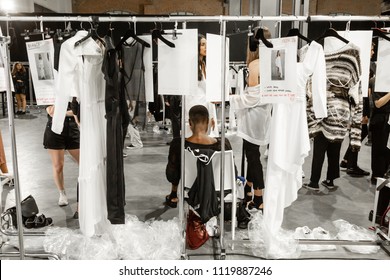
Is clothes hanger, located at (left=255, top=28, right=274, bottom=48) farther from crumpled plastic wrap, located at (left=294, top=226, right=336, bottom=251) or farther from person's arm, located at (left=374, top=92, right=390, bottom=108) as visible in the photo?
person's arm, located at (left=374, top=92, right=390, bottom=108)

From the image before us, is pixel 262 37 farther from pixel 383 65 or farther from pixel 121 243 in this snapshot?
pixel 121 243

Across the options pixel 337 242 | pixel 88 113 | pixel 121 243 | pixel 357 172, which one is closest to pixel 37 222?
pixel 121 243

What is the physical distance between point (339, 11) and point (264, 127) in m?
13.1

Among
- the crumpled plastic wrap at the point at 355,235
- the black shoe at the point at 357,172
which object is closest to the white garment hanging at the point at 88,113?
the crumpled plastic wrap at the point at 355,235

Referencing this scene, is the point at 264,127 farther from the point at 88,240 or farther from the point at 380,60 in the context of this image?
the point at 88,240

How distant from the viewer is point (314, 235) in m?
3.01

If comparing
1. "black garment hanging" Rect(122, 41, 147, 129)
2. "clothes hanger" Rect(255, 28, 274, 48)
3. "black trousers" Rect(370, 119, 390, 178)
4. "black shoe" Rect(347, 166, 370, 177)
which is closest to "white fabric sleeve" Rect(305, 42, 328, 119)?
"clothes hanger" Rect(255, 28, 274, 48)

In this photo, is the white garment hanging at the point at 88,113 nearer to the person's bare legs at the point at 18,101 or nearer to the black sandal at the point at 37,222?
the black sandal at the point at 37,222

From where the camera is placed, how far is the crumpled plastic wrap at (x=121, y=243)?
8.73ft

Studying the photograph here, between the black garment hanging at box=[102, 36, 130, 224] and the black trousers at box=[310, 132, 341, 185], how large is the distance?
237cm

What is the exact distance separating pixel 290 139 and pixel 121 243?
1.44 m

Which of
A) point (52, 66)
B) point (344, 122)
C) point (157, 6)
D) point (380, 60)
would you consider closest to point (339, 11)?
point (157, 6)
